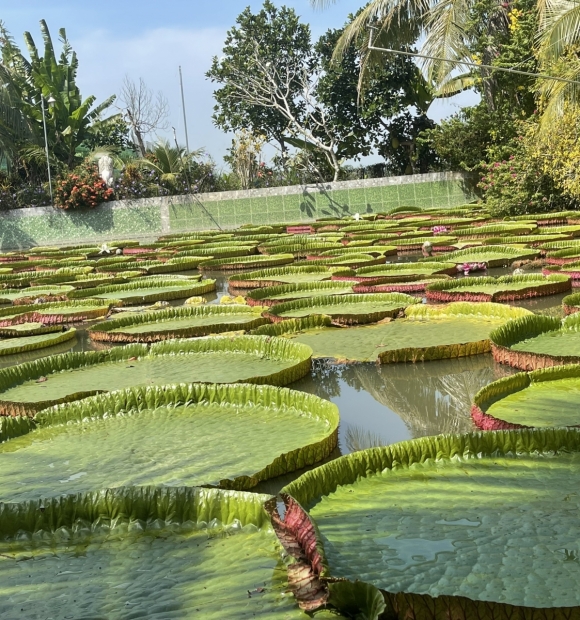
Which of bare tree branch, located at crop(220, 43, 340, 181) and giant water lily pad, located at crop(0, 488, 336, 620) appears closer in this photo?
giant water lily pad, located at crop(0, 488, 336, 620)

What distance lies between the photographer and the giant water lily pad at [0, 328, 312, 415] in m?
3.94

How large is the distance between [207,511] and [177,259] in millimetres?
9911

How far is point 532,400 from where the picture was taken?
3098mm

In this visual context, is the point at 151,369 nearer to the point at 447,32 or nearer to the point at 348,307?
the point at 348,307

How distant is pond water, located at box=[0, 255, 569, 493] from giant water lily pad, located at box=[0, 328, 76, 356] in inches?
90.0

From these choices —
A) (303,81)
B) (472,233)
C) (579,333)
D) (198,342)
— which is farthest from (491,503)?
(303,81)

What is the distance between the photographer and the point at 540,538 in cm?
185

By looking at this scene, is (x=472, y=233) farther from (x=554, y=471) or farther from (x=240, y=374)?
(x=554, y=471)

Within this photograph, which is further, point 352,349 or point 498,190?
point 498,190

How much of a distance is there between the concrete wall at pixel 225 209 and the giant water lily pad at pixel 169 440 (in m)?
16.4

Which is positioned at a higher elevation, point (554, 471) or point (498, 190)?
point (498, 190)

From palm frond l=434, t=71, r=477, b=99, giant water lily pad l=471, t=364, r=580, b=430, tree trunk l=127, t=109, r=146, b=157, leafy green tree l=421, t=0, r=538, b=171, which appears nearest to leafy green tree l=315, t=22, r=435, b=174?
palm frond l=434, t=71, r=477, b=99

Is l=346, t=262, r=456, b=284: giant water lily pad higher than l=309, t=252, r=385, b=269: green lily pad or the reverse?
the reverse

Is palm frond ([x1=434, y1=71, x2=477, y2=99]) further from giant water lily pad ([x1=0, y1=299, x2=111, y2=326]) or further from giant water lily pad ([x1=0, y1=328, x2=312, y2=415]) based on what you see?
giant water lily pad ([x1=0, y1=328, x2=312, y2=415])
